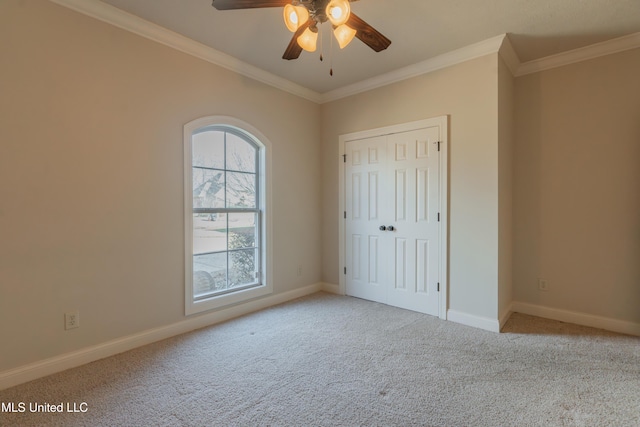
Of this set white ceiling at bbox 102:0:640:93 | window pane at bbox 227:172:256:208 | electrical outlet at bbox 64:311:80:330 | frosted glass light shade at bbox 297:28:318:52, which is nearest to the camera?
frosted glass light shade at bbox 297:28:318:52

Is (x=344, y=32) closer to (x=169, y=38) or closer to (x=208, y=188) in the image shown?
(x=169, y=38)

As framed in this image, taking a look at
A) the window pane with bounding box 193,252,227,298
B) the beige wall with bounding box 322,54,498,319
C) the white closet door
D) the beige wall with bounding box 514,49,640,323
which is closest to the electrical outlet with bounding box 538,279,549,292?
the beige wall with bounding box 514,49,640,323

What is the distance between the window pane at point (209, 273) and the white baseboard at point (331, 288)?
59.1 inches

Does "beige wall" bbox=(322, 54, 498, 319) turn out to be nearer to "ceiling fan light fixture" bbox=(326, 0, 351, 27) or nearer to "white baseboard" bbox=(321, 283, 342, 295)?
"white baseboard" bbox=(321, 283, 342, 295)

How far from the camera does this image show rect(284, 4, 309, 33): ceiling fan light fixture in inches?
69.7

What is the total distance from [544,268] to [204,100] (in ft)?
13.0

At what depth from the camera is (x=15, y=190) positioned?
2.04 m

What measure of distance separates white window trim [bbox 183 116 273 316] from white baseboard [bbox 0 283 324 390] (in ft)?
0.30

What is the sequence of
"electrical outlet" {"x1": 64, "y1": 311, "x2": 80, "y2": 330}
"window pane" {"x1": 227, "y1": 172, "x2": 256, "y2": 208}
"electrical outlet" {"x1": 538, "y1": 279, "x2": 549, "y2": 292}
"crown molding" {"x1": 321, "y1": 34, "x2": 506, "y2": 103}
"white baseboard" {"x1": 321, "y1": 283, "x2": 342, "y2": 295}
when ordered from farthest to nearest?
"white baseboard" {"x1": 321, "y1": 283, "x2": 342, "y2": 295}
"window pane" {"x1": 227, "y1": 172, "x2": 256, "y2": 208}
"electrical outlet" {"x1": 538, "y1": 279, "x2": 549, "y2": 292}
"crown molding" {"x1": 321, "y1": 34, "x2": 506, "y2": 103}
"electrical outlet" {"x1": 64, "y1": 311, "x2": 80, "y2": 330}

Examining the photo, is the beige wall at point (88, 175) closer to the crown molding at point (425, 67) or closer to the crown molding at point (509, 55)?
the crown molding at point (425, 67)

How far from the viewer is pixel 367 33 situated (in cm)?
199

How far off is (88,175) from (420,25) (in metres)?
2.98

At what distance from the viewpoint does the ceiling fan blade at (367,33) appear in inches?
74.1

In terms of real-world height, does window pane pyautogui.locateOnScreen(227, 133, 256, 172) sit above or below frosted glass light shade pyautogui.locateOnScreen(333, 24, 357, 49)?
below
